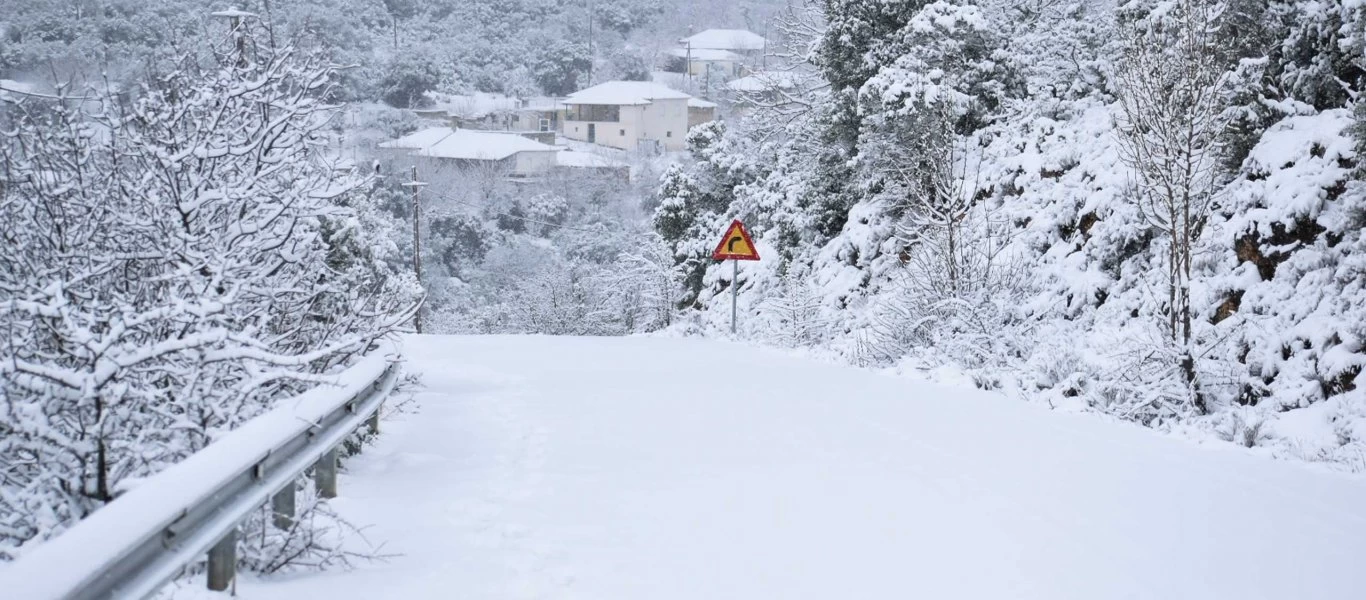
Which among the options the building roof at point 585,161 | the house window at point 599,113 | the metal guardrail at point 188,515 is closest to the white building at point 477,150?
the building roof at point 585,161

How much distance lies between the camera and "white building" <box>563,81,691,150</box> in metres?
92.8

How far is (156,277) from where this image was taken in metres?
5.71

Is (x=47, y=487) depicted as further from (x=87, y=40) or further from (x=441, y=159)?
(x=441, y=159)

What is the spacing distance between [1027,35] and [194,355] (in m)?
23.7

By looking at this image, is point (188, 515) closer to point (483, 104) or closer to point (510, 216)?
point (510, 216)

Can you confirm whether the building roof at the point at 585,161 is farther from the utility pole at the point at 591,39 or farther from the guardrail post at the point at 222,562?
the guardrail post at the point at 222,562

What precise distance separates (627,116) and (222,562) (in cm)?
8979

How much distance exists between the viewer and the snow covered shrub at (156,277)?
4773 millimetres

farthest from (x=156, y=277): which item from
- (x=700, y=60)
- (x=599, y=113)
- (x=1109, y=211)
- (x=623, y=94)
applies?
(x=700, y=60)

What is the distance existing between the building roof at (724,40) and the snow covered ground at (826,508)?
112 metres

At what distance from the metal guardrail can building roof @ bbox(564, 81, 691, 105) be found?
88.2m

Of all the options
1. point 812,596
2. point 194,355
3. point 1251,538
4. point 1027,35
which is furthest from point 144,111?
point 1027,35

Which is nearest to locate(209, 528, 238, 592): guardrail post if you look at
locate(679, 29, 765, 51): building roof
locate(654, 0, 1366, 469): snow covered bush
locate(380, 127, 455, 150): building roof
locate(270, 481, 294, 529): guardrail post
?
locate(270, 481, 294, 529): guardrail post

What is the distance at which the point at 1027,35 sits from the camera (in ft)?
84.7
